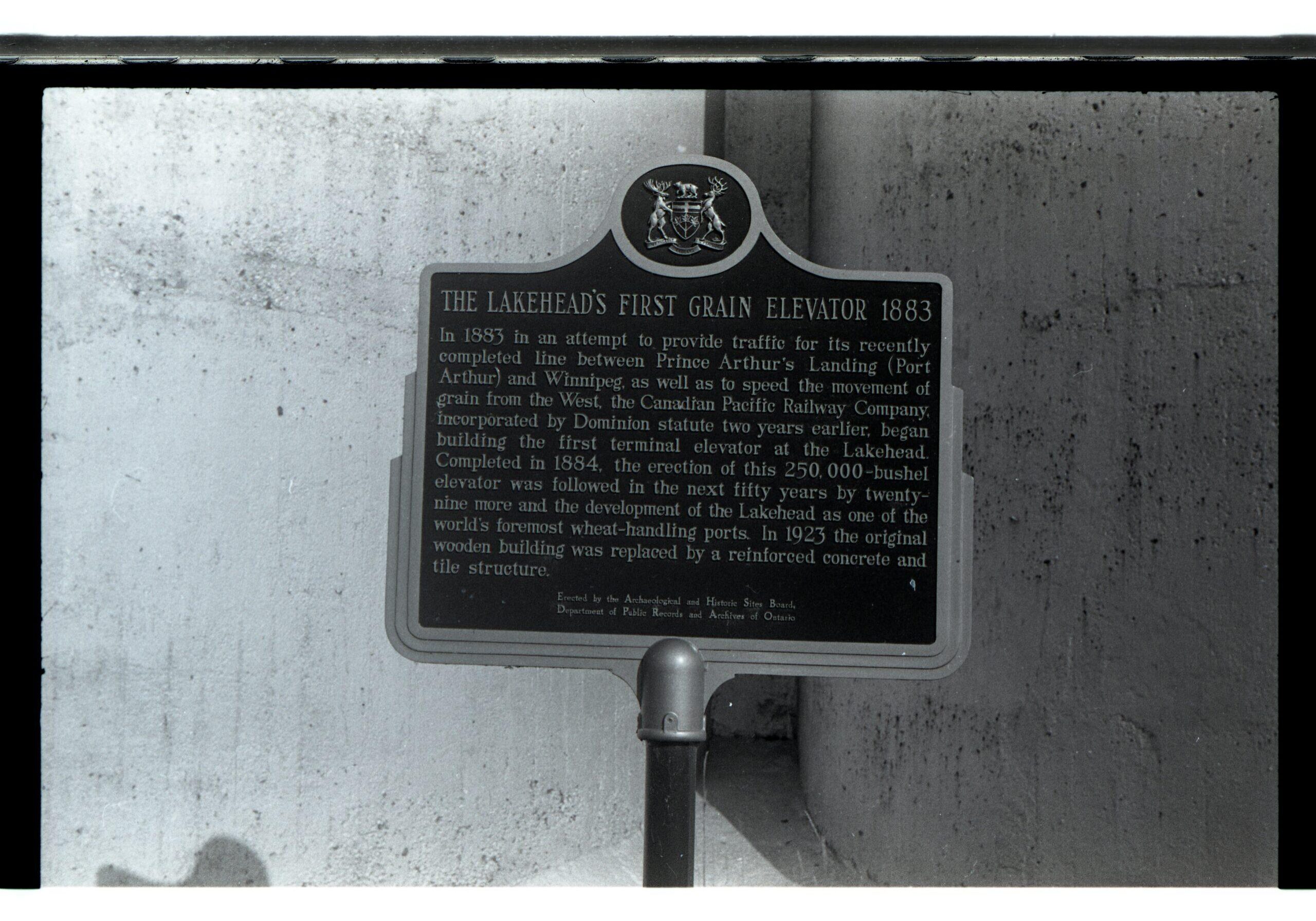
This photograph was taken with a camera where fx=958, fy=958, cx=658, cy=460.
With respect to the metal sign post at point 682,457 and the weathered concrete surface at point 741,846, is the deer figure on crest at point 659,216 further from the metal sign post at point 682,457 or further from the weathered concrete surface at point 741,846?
the weathered concrete surface at point 741,846

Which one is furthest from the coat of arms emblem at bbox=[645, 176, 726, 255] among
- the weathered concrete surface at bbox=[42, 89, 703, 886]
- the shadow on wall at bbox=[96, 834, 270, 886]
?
the shadow on wall at bbox=[96, 834, 270, 886]

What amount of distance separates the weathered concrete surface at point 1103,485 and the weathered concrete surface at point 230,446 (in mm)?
1655

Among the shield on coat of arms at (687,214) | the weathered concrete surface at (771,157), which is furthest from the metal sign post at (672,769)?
the weathered concrete surface at (771,157)

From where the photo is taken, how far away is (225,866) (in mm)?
3344

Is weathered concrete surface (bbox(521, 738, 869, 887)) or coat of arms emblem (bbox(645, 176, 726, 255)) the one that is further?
→ weathered concrete surface (bbox(521, 738, 869, 887))

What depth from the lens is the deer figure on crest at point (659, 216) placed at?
8.05 ft

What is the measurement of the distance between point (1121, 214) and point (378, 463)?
248 cm

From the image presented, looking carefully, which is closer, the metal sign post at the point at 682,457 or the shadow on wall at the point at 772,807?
the metal sign post at the point at 682,457

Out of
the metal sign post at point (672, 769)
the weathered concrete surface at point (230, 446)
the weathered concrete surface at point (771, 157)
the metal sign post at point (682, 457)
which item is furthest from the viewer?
the weathered concrete surface at point (771, 157)

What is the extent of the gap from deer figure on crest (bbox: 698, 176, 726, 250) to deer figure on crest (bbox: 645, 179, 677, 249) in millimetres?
Answer: 86

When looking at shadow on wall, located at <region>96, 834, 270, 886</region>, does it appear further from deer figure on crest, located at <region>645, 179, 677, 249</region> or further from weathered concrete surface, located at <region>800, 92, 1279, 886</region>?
deer figure on crest, located at <region>645, 179, 677, 249</region>

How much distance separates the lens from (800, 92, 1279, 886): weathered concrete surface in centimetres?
254
